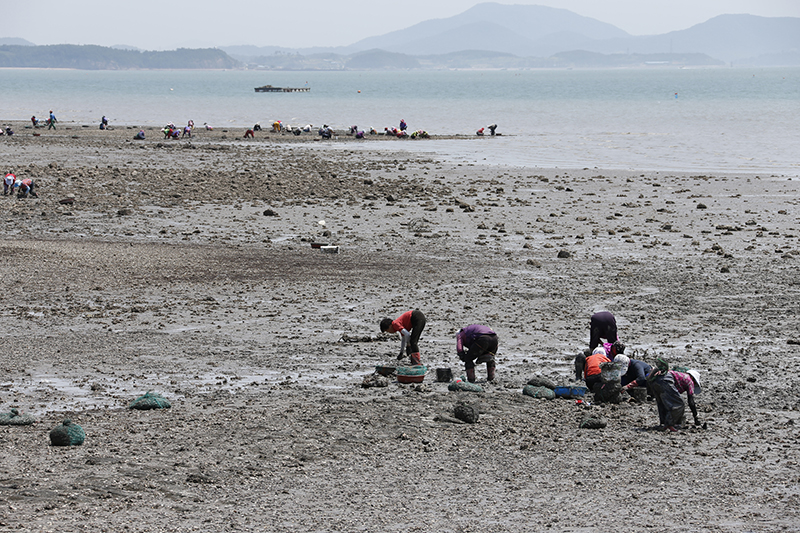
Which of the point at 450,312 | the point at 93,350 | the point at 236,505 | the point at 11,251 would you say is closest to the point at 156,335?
the point at 93,350

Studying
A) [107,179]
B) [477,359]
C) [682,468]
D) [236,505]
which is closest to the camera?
[236,505]

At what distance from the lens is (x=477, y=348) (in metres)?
12.7

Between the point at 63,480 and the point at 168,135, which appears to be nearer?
the point at 63,480

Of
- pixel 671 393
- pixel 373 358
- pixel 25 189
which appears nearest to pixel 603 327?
pixel 671 393

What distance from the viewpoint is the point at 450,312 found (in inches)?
649

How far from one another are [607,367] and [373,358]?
148 inches

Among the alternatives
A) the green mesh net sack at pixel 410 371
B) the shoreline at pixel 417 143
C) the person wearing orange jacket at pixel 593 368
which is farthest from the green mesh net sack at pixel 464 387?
the shoreline at pixel 417 143

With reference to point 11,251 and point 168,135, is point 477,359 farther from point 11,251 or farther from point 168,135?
point 168,135

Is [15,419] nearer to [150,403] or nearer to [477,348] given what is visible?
[150,403]

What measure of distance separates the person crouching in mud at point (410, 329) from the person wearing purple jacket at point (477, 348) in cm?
70

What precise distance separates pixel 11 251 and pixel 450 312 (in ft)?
36.5

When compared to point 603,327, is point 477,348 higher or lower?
lower

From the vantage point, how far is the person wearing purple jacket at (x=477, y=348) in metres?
12.7

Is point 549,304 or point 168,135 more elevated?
point 168,135
